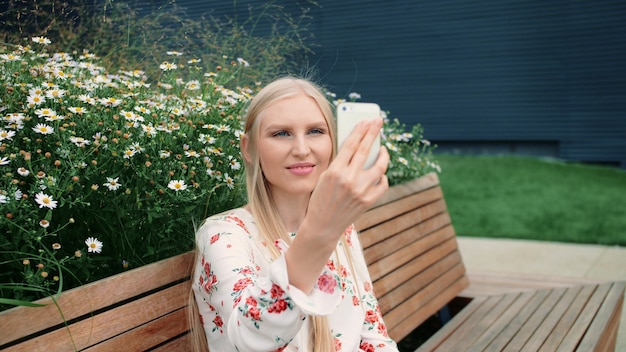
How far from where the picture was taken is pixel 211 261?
5.64ft

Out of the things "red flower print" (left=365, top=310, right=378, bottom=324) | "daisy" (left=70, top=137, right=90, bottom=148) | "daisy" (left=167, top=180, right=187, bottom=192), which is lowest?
"red flower print" (left=365, top=310, right=378, bottom=324)

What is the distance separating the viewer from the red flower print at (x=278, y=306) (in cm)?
133

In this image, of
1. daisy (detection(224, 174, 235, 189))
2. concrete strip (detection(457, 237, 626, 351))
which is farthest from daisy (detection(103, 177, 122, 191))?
concrete strip (detection(457, 237, 626, 351))

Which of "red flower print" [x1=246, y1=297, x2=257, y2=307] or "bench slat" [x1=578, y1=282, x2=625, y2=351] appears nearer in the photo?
"red flower print" [x1=246, y1=297, x2=257, y2=307]

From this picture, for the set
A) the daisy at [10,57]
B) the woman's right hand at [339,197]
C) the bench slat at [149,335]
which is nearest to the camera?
the woman's right hand at [339,197]

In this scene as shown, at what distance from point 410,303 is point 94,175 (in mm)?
1792

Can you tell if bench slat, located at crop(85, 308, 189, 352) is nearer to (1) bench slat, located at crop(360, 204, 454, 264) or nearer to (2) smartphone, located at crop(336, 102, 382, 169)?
(2) smartphone, located at crop(336, 102, 382, 169)

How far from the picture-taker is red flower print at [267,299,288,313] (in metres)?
1.33

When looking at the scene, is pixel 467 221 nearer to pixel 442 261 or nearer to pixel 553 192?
pixel 553 192

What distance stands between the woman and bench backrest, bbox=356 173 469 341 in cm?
87

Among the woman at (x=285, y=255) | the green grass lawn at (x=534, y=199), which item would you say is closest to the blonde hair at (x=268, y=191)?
the woman at (x=285, y=255)

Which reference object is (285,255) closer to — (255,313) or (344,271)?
(255,313)

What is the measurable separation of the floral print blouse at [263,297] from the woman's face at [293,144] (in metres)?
0.19

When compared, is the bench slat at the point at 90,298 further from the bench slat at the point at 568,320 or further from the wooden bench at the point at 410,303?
the bench slat at the point at 568,320
